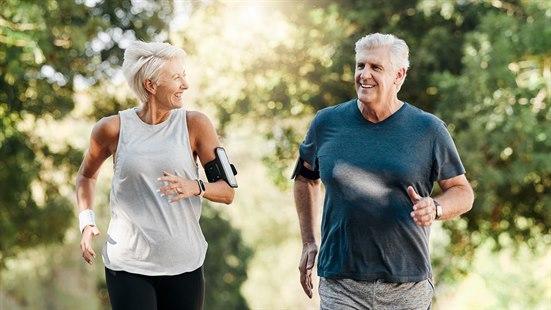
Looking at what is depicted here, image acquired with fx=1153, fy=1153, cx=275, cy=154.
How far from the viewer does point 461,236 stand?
57.3 feet

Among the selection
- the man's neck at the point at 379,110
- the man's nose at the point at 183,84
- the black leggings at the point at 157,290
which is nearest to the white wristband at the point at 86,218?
the black leggings at the point at 157,290

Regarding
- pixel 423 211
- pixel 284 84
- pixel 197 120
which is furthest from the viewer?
pixel 284 84

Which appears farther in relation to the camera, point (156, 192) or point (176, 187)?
point (156, 192)

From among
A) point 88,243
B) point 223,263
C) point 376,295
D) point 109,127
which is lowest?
point 223,263

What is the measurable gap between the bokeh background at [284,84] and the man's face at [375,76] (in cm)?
808

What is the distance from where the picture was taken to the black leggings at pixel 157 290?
4.81 metres

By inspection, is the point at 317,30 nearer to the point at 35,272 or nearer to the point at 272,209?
the point at 35,272

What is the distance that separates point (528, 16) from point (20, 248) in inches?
335

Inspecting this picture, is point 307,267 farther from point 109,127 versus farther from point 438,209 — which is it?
point 109,127

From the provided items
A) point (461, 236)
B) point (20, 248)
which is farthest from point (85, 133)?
point (461, 236)

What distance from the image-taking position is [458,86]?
1408 centimetres

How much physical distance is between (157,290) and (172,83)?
0.88 meters

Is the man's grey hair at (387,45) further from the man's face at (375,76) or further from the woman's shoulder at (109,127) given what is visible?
the woman's shoulder at (109,127)

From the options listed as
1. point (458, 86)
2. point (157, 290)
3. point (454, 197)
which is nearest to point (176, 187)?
point (157, 290)
